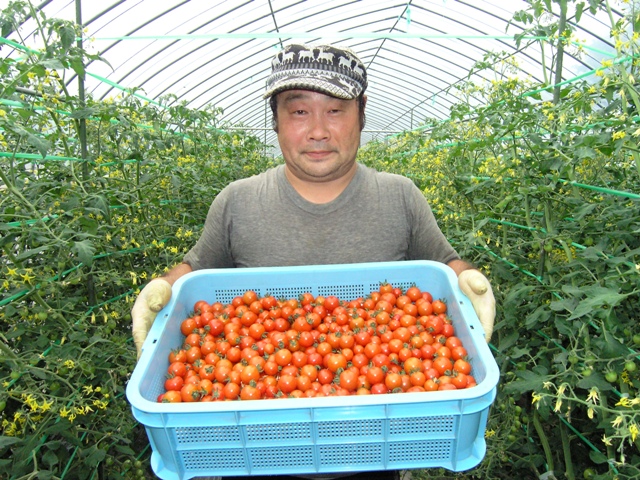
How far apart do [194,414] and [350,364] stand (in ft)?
2.44

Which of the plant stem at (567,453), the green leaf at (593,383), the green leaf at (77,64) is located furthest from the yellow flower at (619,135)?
the green leaf at (77,64)

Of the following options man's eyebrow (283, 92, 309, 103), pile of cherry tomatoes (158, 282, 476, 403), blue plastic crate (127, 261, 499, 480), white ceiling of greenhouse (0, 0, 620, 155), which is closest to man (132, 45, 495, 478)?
man's eyebrow (283, 92, 309, 103)

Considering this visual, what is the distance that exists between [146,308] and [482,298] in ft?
3.91

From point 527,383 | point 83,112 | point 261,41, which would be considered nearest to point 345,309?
point 527,383

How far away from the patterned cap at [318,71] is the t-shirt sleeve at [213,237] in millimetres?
615

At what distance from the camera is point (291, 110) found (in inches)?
80.6

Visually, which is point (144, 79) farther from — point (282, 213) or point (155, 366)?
point (155, 366)

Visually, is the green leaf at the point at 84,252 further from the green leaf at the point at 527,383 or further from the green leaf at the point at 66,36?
the green leaf at the point at 527,383

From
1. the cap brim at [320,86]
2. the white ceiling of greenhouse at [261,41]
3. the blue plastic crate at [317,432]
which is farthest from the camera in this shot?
the white ceiling of greenhouse at [261,41]

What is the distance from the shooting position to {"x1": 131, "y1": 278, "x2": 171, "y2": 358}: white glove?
65.2 inches

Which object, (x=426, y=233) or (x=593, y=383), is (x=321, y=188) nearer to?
(x=426, y=233)

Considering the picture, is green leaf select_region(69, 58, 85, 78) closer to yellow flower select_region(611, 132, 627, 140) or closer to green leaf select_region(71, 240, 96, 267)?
green leaf select_region(71, 240, 96, 267)

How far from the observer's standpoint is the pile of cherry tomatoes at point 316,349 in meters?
1.62

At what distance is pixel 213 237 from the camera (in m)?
2.34
